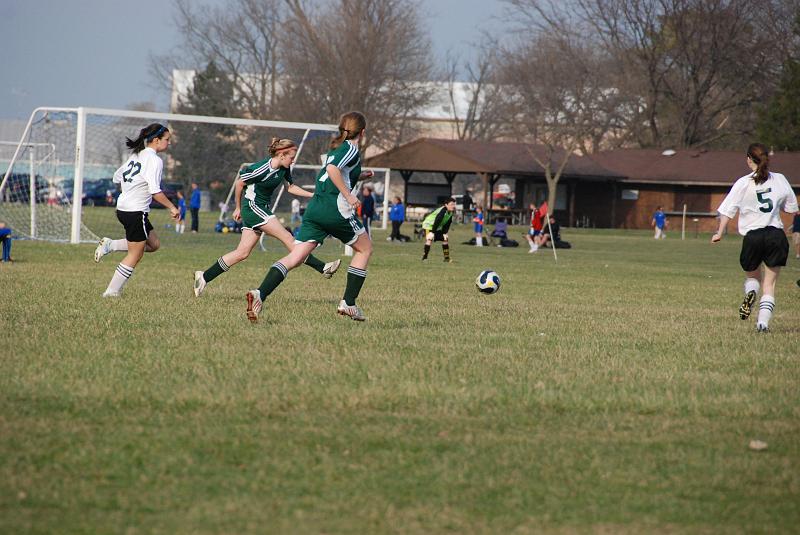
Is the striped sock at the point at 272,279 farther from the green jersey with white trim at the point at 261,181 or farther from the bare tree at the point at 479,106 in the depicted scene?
the bare tree at the point at 479,106

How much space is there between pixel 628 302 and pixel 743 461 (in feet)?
29.5

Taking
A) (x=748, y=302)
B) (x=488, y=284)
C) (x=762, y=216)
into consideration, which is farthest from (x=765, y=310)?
(x=488, y=284)

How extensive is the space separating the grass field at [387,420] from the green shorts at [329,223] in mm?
842

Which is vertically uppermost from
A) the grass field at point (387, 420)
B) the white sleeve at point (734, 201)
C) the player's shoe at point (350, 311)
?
the white sleeve at point (734, 201)

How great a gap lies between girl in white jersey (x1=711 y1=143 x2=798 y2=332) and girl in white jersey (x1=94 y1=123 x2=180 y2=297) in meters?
5.94

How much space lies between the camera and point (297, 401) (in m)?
6.48

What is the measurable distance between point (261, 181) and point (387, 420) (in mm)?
6552

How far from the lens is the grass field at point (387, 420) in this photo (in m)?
4.46

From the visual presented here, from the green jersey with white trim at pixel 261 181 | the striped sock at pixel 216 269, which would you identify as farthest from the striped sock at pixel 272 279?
the green jersey with white trim at pixel 261 181

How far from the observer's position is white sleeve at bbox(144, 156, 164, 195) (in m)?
11.6

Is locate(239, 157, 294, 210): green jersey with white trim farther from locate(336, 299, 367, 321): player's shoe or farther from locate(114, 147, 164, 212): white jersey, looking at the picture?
locate(336, 299, 367, 321): player's shoe

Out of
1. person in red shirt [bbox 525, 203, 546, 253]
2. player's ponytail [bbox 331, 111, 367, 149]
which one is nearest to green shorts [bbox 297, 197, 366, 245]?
player's ponytail [bbox 331, 111, 367, 149]

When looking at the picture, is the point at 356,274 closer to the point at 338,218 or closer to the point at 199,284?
the point at 338,218

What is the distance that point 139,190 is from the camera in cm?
1184
